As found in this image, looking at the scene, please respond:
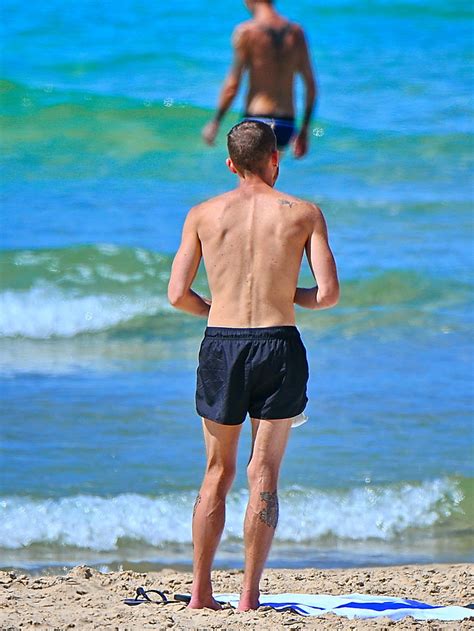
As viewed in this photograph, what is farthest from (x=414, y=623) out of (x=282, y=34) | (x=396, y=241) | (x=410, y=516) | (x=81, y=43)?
(x=81, y=43)

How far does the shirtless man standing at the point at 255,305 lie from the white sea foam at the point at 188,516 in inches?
63.0

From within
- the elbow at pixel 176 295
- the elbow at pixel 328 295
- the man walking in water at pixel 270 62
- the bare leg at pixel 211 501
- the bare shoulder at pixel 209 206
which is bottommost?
the bare leg at pixel 211 501

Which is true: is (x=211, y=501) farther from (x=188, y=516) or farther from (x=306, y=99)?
(x=306, y=99)

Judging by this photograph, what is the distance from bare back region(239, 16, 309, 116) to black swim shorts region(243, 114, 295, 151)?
0.32m

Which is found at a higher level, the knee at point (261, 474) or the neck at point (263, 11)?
the neck at point (263, 11)

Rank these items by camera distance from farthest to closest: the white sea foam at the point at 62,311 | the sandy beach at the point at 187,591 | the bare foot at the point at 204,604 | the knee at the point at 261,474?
the white sea foam at the point at 62,311 < the bare foot at the point at 204,604 < the knee at the point at 261,474 < the sandy beach at the point at 187,591

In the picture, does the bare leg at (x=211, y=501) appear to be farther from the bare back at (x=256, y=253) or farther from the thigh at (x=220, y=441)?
the bare back at (x=256, y=253)

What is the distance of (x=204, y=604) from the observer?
379 cm

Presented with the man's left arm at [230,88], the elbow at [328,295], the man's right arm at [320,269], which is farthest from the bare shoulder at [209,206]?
the man's left arm at [230,88]

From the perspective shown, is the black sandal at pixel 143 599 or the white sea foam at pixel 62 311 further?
the white sea foam at pixel 62 311

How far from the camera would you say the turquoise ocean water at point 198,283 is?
548cm

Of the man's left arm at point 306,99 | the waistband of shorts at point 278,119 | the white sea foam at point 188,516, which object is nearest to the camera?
the white sea foam at point 188,516

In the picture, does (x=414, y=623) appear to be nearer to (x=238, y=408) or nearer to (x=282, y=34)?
(x=238, y=408)

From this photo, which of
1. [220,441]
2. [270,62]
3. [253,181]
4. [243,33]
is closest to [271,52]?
[270,62]
